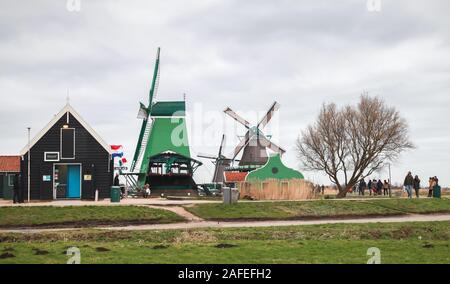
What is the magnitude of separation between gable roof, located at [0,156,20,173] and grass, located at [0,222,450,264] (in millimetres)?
28828

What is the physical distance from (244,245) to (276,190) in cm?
2494

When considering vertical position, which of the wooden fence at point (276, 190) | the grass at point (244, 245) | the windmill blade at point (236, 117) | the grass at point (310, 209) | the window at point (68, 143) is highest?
the windmill blade at point (236, 117)

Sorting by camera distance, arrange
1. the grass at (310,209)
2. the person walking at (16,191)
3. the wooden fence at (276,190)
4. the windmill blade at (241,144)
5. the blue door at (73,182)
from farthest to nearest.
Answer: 1. the windmill blade at (241,144)
2. the wooden fence at (276,190)
3. the blue door at (73,182)
4. the person walking at (16,191)
5. the grass at (310,209)

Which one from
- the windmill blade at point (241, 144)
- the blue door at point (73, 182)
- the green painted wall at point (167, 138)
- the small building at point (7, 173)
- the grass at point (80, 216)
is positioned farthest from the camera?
the windmill blade at point (241, 144)

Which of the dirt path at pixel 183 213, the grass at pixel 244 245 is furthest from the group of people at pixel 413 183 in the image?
the grass at pixel 244 245

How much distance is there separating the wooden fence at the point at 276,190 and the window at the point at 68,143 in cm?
1223

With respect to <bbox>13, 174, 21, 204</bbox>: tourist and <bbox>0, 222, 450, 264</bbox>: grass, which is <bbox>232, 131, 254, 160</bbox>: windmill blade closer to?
<bbox>13, 174, 21, 204</bbox>: tourist

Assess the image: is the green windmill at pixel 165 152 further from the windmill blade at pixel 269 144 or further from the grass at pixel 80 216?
the grass at pixel 80 216

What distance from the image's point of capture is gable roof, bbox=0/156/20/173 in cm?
4788

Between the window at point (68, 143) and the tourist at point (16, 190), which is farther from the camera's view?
the window at point (68, 143)

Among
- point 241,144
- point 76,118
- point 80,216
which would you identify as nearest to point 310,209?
point 80,216

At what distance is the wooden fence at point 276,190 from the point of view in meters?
42.1

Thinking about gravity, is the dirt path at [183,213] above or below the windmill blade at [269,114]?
below

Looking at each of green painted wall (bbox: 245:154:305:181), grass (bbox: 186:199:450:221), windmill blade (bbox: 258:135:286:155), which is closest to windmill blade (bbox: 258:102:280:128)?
windmill blade (bbox: 258:135:286:155)
